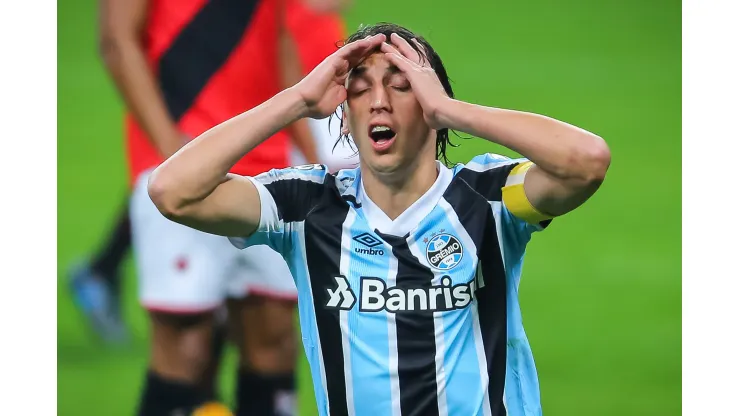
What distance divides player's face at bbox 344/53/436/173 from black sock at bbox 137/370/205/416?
1.57 metres

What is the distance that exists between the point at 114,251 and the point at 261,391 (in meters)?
0.67

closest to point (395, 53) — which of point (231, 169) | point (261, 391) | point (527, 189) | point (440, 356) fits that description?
point (527, 189)

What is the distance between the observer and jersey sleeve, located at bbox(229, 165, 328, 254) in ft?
5.94

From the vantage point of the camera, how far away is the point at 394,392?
1.75m

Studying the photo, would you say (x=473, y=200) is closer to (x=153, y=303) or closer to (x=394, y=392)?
(x=394, y=392)

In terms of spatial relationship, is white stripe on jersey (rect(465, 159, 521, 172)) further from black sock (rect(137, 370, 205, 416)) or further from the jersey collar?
black sock (rect(137, 370, 205, 416))

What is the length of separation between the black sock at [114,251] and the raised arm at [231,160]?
144cm

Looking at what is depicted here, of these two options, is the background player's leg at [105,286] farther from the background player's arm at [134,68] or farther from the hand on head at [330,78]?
the hand on head at [330,78]

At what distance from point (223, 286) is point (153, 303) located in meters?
0.24

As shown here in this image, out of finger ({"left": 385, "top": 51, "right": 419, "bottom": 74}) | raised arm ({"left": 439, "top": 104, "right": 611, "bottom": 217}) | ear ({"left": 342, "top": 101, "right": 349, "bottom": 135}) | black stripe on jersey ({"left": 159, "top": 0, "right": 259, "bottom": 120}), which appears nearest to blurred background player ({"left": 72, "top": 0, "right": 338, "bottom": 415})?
black stripe on jersey ({"left": 159, "top": 0, "right": 259, "bottom": 120})

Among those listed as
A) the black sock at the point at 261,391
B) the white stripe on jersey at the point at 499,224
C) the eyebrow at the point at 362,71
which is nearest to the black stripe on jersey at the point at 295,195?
the eyebrow at the point at 362,71

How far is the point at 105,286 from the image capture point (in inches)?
125

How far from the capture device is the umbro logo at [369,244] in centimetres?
181

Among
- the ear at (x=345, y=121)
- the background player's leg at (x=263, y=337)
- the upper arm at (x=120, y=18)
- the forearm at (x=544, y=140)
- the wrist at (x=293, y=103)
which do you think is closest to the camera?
the forearm at (x=544, y=140)
